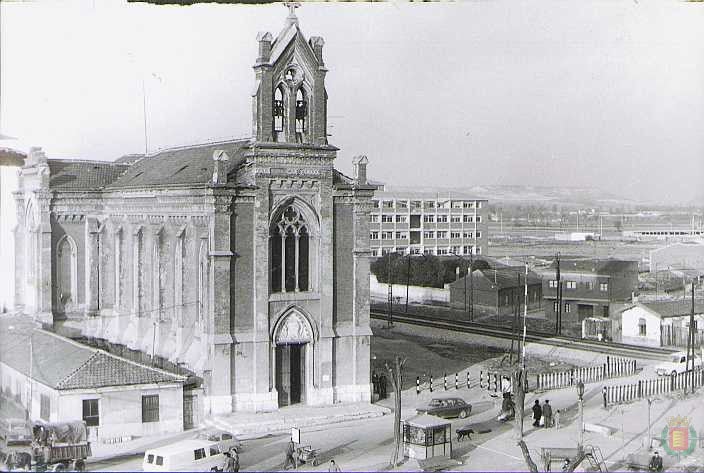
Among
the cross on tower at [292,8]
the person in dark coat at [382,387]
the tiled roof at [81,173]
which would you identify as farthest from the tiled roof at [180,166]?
the person in dark coat at [382,387]

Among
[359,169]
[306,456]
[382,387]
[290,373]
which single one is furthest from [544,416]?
[359,169]

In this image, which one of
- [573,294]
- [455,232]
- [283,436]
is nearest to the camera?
[283,436]

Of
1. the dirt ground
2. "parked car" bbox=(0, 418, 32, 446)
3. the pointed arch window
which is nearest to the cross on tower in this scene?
the pointed arch window

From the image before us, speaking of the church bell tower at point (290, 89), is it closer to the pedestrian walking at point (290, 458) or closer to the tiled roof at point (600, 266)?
the pedestrian walking at point (290, 458)

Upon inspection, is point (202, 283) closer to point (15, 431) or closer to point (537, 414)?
point (15, 431)

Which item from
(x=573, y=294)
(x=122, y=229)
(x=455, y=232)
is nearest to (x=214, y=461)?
(x=122, y=229)

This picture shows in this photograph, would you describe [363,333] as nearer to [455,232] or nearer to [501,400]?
[501,400]

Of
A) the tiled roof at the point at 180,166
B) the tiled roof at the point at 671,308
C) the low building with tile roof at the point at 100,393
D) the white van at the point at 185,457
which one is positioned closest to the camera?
the white van at the point at 185,457
